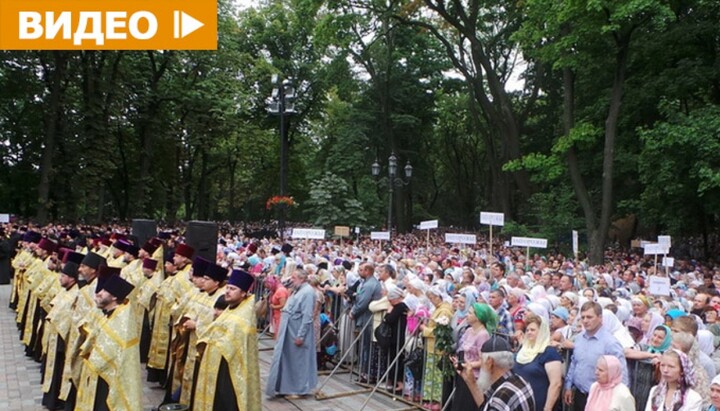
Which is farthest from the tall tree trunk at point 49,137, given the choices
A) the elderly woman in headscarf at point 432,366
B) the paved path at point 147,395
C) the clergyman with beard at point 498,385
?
the clergyman with beard at point 498,385

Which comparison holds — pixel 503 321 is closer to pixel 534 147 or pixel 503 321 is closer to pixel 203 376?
pixel 203 376

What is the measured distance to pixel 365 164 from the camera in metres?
43.7

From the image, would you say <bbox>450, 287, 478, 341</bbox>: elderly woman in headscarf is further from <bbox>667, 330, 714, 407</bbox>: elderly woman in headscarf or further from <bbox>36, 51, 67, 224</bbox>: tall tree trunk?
<bbox>36, 51, 67, 224</bbox>: tall tree trunk

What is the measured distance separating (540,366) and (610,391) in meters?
0.81

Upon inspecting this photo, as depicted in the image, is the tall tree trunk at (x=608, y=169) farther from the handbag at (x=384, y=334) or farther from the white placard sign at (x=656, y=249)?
the handbag at (x=384, y=334)

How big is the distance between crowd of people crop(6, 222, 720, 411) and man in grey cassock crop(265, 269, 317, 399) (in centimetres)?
2

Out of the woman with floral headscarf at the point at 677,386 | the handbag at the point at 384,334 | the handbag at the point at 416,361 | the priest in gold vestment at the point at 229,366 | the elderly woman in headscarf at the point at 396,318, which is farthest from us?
the handbag at the point at 384,334

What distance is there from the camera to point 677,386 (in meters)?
4.86

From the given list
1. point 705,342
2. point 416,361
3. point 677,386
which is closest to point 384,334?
point 416,361

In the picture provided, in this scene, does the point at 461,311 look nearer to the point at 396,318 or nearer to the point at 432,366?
the point at 432,366

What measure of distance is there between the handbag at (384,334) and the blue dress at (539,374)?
3376 mm

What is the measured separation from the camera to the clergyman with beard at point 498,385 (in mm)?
4457

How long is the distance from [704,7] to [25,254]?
83.3 ft

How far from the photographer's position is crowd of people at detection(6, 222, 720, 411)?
5.46 meters
